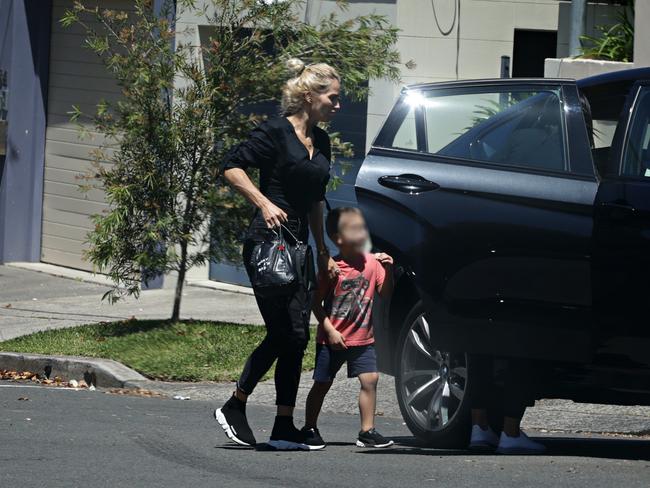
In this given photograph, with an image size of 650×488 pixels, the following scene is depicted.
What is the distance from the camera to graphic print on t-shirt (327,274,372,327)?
22.3 ft

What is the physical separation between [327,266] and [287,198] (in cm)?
39

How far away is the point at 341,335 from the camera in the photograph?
6.78 metres

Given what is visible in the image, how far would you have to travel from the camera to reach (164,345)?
35.4 ft

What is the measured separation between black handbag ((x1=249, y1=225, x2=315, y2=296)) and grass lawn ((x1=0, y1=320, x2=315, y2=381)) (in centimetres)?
356

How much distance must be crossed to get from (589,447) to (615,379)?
1217mm

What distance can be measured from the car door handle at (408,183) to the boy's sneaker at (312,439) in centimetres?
127

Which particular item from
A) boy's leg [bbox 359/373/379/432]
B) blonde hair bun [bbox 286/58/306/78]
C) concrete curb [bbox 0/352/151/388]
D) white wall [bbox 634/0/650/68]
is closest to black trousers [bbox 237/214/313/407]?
boy's leg [bbox 359/373/379/432]

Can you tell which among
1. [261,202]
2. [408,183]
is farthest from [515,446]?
[261,202]

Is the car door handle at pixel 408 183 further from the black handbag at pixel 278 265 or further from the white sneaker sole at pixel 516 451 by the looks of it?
the white sneaker sole at pixel 516 451

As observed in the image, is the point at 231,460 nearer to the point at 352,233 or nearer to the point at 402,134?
the point at 352,233

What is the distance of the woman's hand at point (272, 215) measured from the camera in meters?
6.36

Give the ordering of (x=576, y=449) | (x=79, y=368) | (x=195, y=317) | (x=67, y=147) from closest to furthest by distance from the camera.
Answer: (x=576, y=449)
(x=79, y=368)
(x=195, y=317)
(x=67, y=147)

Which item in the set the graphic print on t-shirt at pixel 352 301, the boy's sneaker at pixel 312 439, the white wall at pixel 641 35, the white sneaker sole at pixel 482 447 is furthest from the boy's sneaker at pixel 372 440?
the white wall at pixel 641 35

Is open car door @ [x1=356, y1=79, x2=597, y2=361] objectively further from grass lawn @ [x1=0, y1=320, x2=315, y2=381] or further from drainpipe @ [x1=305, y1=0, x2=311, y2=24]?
drainpipe @ [x1=305, y1=0, x2=311, y2=24]
